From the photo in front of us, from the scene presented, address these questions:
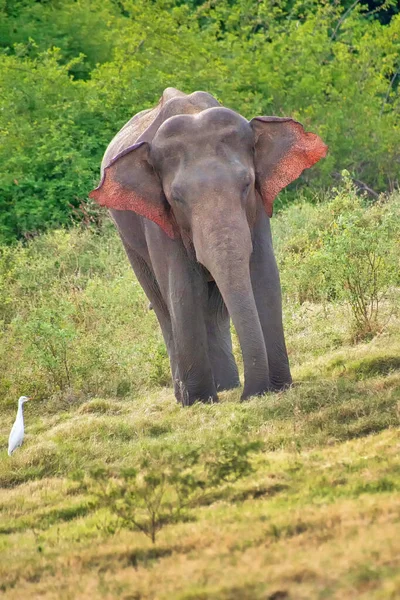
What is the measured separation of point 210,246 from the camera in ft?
30.6

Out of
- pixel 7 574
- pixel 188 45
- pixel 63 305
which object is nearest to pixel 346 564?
pixel 7 574

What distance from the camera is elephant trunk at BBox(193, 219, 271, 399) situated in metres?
9.07

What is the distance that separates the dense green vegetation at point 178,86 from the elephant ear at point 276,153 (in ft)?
26.9

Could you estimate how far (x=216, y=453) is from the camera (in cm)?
711

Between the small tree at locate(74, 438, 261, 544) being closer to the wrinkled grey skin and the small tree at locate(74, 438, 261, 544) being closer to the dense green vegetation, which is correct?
the wrinkled grey skin

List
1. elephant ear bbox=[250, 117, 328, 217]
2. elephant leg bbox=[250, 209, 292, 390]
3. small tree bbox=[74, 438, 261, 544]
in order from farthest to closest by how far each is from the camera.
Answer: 1. elephant ear bbox=[250, 117, 328, 217]
2. elephant leg bbox=[250, 209, 292, 390]
3. small tree bbox=[74, 438, 261, 544]

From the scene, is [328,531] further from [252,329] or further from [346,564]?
[252,329]

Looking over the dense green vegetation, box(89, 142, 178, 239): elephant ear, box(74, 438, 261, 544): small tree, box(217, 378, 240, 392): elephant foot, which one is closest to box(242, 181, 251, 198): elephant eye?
box(89, 142, 178, 239): elephant ear

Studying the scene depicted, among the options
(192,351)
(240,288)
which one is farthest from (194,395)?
(240,288)

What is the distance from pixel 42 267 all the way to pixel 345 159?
21.0 ft

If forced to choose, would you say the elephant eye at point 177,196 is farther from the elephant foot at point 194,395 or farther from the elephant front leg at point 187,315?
the elephant foot at point 194,395

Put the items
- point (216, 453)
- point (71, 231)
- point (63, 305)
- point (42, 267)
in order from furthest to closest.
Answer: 1. point (71, 231)
2. point (42, 267)
3. point (63, 305)
4. point (216, 453)

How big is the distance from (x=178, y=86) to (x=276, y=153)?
10.7 meters

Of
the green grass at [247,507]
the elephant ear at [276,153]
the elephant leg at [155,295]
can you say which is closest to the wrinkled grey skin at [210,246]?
the elephant ear at [276,153]
